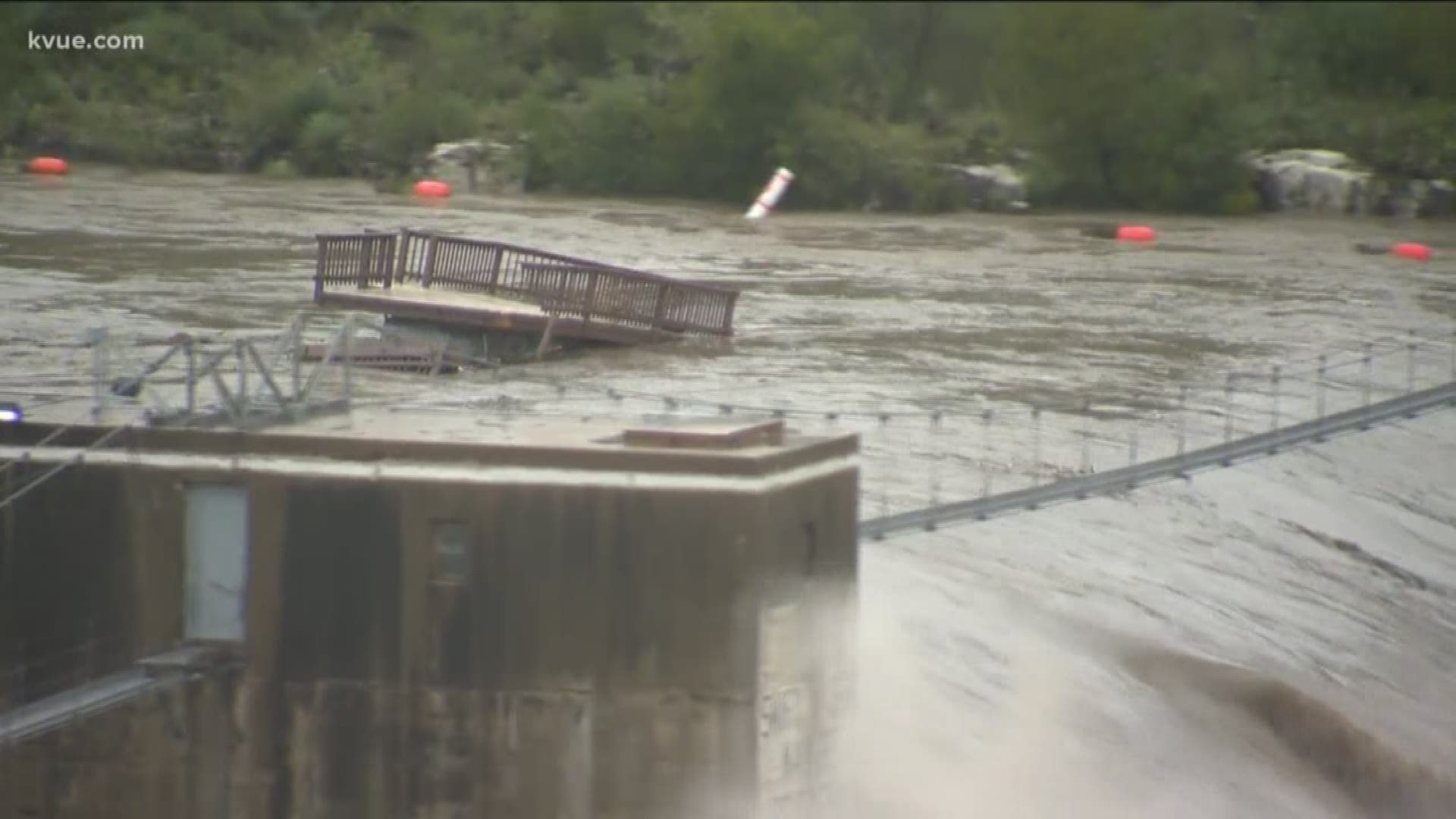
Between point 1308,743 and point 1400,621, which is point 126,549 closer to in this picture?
point 1308,743

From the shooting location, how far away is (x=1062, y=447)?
28.3 metres

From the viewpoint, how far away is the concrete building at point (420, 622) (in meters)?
16.8

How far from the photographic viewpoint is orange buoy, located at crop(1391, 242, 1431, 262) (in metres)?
50.0

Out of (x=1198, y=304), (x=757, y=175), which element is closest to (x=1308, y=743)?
(x=1198, y=304)

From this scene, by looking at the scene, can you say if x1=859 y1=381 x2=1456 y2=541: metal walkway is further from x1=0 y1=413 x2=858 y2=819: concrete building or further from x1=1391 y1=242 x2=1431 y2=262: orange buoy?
x1=1391 y1=242 x2=1431 y2=262: orange buoy

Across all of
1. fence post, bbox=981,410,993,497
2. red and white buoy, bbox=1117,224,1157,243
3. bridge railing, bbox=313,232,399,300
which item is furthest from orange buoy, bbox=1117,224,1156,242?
fence post, bbox=981,410,993,497

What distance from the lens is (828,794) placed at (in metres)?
17.7

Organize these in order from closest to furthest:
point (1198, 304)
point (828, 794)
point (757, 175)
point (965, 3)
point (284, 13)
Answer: point (828, 794)
point (1198, 304)
point (757, 175)
point (284, 13)
point (965, 3)

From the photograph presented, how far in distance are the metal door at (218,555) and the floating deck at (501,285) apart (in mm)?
14922

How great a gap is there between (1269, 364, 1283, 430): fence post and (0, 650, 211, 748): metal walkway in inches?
652

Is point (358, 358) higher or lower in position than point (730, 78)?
lower

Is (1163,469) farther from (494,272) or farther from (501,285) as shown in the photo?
(501,285)

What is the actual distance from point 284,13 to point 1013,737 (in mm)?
65654

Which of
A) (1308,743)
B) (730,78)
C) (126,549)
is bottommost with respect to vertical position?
(1308,743)
